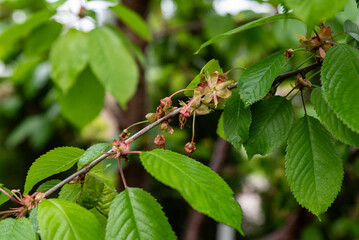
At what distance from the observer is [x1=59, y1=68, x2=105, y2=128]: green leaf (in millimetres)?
967

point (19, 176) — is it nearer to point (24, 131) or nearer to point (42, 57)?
point (24, 131)

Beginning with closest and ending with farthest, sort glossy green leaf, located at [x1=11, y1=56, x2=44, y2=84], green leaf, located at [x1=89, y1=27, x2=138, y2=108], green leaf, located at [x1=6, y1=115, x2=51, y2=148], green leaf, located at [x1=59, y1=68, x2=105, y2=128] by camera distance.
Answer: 1. green leaf, located at [x1=89, y1=27, x2=138, y2=108]
2. green leaf, located at [x1=59, y1=68, x2=105, y2=128]
3. glossy green leaf, located at [x1=11, y1=56, x2=44, y2=84]
4. green leaf, located at [x1=6, y1=115, x2=51, y2=148]

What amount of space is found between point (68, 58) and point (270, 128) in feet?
1.95

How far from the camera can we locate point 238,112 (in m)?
0.40

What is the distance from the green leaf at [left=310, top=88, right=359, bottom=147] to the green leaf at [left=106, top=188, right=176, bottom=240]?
21 centimetres

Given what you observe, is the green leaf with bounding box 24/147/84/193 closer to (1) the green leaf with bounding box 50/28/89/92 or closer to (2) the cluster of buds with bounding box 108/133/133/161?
(2) the cluster of buds with bounding box 108/133/133/161

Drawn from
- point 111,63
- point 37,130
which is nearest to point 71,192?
point 111,63

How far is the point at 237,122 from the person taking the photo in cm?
40

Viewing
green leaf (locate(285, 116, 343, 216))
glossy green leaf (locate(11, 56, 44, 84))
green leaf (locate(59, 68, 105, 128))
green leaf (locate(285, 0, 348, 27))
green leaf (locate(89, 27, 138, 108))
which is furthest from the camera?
glossy green leaf (locate(11, 56, 44, 84))

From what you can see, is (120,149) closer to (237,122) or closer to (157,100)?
(237,122)

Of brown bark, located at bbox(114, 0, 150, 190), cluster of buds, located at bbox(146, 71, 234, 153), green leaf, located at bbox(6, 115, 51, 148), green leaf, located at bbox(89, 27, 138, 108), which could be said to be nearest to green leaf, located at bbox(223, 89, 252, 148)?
cluster of buds, located at bbox(146, 71, 234, 153)

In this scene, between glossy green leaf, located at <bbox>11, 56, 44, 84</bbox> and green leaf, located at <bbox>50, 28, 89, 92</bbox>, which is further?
glossy green leaf, located at <bbox>11, 56, 44, 84</bbox>

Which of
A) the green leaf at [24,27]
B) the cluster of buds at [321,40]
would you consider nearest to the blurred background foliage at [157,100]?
the green leaf at [24,27]

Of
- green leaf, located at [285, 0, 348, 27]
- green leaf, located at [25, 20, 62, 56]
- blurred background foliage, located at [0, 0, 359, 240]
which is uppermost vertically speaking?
green leaf, located at [25, 20, 62, 56]
